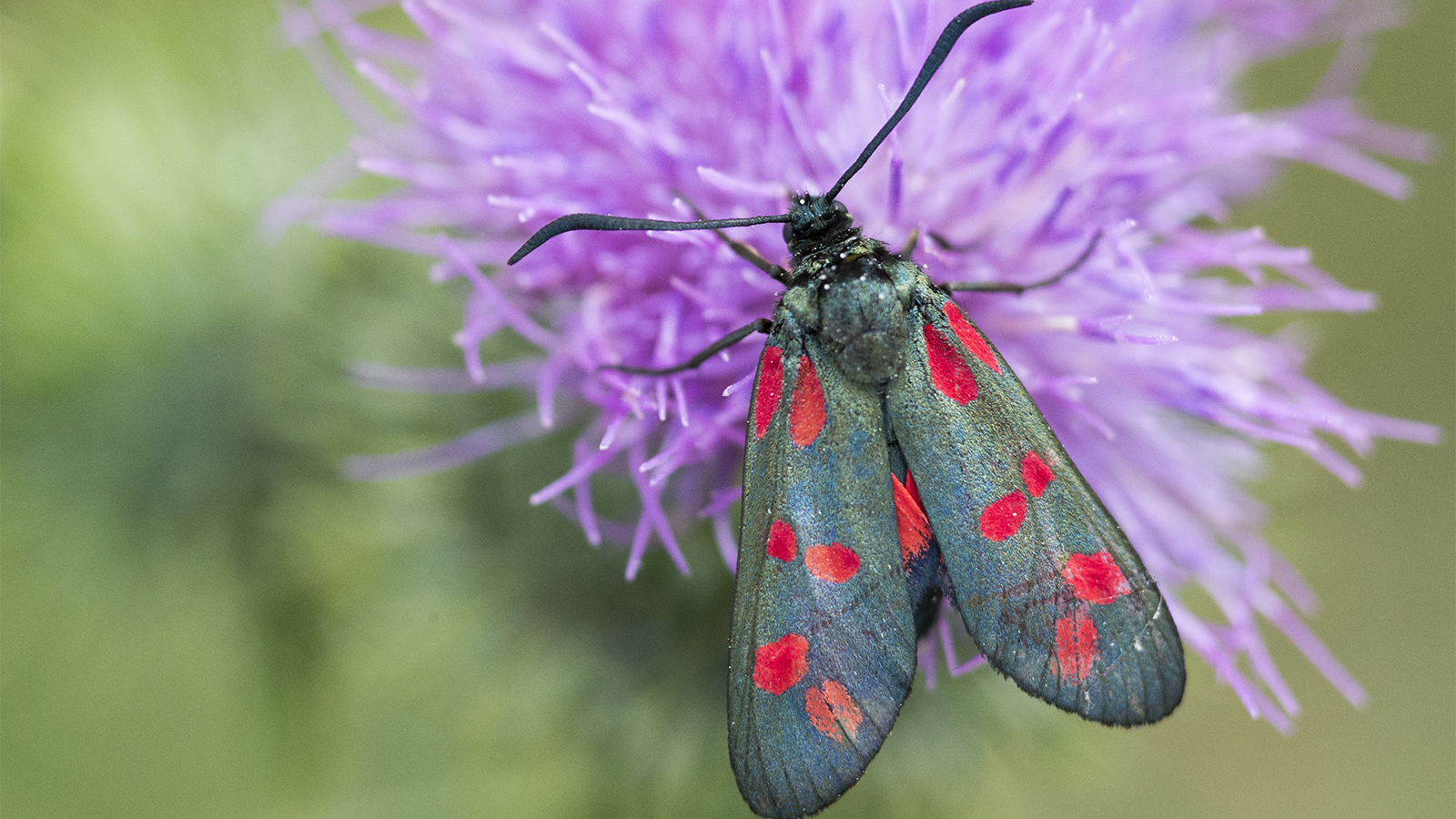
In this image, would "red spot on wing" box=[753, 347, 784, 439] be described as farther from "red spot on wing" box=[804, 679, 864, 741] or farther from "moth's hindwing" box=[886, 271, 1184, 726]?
"red spot on wing" box=[804, 679, 864, 741]

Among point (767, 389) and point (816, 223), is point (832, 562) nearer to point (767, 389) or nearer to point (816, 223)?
point (767, 389)

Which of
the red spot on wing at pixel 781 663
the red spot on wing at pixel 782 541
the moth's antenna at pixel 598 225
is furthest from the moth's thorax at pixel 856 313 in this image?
the red spot on wing at pixel 781 663

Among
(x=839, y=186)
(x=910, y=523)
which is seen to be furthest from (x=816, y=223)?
(x=910, y=523)

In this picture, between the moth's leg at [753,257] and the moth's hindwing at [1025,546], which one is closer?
the moth's hindwing at [1025,546]

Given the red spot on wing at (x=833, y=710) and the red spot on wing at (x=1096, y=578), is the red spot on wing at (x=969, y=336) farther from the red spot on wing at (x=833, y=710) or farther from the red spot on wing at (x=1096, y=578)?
the red spot on wing at (x=833, y=710)

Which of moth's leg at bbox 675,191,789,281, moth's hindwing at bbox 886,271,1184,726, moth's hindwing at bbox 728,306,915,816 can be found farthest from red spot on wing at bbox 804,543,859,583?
moth's leg at bbox 675,191,789,281

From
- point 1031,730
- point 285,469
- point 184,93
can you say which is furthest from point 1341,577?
point 184,93
